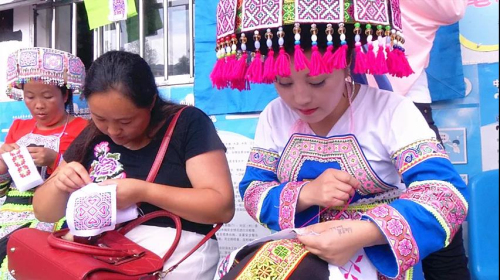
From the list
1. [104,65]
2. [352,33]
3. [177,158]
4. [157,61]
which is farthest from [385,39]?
[157,61]

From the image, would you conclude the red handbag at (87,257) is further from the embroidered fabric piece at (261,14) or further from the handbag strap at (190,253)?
the embroidered fabric piece at (261,14)

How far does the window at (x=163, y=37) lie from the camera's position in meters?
3.06

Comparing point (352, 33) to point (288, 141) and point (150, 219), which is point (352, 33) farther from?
point (150, 219)

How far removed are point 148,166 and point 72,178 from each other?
→ 0.85 feet

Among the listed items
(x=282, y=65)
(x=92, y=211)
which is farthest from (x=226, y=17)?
(x=92, y=211)

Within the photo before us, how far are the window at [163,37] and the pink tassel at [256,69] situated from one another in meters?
1.67

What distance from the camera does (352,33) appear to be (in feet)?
4.30

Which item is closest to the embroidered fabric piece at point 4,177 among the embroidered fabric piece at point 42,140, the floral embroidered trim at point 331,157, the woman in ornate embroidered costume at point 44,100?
the woman in ornate embroidered costume at point 44,100

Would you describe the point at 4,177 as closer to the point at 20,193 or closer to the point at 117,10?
the point at 20,193

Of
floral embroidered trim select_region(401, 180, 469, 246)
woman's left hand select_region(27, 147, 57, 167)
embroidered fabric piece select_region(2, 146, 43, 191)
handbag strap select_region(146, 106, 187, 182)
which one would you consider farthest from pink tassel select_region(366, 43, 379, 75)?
woman's left hand select_region(27, 147, 57, 167)

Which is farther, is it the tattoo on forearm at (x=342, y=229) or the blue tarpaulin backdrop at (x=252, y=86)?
the blue tarpaulin backdrop at (x=252, y=86)

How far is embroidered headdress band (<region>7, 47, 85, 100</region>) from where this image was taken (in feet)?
8.52

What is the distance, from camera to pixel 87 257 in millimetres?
1401

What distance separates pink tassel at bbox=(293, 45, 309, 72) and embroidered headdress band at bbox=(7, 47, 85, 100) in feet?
5.80
